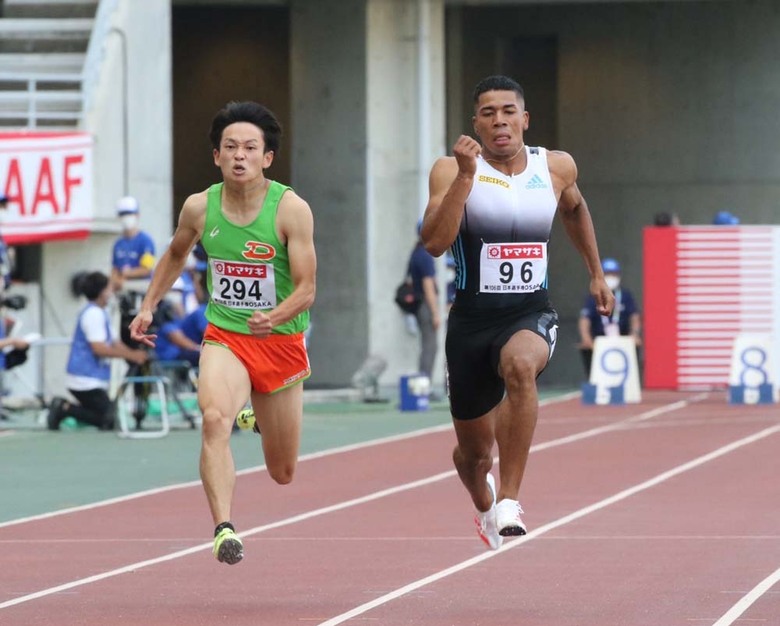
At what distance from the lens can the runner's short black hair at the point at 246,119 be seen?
Answer: 9602 mm

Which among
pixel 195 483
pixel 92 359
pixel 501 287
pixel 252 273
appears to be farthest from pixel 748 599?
pixel 92 359

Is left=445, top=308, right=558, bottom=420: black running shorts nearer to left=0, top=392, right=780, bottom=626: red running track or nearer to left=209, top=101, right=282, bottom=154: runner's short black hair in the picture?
left=0, top=392, right=780, bottom=626: red running track

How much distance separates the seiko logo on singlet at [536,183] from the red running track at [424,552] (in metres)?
1.80

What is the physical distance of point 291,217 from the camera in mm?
9539

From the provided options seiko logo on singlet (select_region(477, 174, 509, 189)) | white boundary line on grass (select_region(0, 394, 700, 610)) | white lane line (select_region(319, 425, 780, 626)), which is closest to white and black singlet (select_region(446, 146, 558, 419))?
seiko logo on singlet (select_region(477, 174, 509, 189))

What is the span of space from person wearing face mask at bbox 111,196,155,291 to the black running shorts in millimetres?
11931

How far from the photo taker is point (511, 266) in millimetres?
9578

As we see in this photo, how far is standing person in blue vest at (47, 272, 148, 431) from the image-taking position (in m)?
19.6

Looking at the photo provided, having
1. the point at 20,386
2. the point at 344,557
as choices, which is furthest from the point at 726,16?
the point at 344,557

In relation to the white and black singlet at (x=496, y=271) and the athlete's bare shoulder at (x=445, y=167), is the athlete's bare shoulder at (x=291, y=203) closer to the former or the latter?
the athlete's bare shoulder at (x=445, y=167)

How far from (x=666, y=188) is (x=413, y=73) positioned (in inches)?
370

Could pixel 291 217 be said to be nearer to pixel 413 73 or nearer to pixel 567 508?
pixel 567 508

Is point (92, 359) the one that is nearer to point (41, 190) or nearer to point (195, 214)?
point (41, 190)

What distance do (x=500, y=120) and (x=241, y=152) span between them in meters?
1.15
